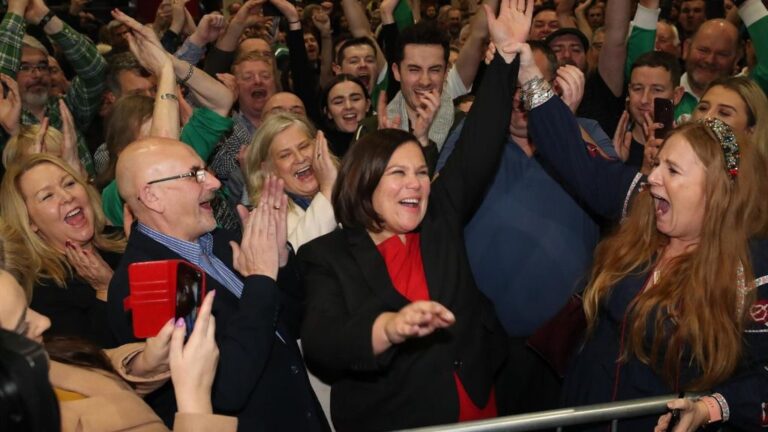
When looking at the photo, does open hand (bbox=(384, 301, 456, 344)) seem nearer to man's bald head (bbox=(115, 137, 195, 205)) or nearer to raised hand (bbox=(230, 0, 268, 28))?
man's bald head (bbox=(115, 137, 195, 205))

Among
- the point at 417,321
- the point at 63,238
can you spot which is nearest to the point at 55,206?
the point at 63,238

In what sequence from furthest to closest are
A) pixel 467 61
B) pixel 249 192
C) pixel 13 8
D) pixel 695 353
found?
pixel 467 61 < pixel 13 8 < pixel 249 192 < pixel 695 353

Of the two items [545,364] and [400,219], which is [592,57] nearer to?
[545,364]

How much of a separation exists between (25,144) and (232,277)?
166 centimetres

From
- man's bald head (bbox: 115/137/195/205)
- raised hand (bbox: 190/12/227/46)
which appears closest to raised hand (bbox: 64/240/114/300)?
man's bald head (bbox: 115/137/195/205)

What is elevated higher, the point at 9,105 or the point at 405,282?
the point at 9,105

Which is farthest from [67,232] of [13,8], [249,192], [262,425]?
[13,8]

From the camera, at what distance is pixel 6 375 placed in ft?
4.15

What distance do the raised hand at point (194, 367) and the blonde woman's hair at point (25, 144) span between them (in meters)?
2.23

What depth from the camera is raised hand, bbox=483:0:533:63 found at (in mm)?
3066

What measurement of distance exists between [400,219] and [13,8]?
8.80 ft

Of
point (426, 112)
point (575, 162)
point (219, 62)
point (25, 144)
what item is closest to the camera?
point (575, 162)

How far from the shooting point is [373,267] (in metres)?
2.75

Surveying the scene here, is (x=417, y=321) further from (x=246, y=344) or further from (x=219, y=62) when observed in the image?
(x=219, y=62)
